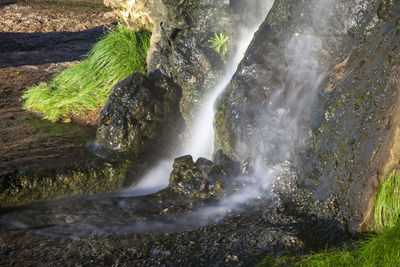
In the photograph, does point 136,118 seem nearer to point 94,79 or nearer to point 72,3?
point 94,79

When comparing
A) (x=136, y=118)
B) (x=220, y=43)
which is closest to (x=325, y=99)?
(x=220, y=43)

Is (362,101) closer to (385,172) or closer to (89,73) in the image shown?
(385,172)

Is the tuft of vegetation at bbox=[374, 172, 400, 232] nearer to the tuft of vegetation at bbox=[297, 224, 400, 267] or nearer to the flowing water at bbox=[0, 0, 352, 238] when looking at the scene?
the tuft of vegetation at bbox=[297, 224, 400, 267]

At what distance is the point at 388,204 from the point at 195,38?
4.20m

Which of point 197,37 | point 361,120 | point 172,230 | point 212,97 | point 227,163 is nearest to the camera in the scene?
point 361,120

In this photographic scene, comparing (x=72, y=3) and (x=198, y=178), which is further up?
(x=72, y=3)

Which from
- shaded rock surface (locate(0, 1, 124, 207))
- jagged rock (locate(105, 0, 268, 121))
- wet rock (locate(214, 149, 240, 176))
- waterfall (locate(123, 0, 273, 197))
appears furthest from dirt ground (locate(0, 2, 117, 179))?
wet rock (locate(214, 149, 240, 176))

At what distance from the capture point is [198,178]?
4.55 meters

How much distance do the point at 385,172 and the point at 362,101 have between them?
69 cm

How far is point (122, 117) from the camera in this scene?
568 cm

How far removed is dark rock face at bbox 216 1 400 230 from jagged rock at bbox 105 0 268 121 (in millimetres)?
1137

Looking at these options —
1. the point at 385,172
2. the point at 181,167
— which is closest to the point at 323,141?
the point at 385,172

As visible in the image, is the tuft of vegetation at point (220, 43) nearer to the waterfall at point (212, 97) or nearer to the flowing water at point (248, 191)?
the waterfall at point (212, 97)

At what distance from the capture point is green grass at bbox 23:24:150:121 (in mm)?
7070
